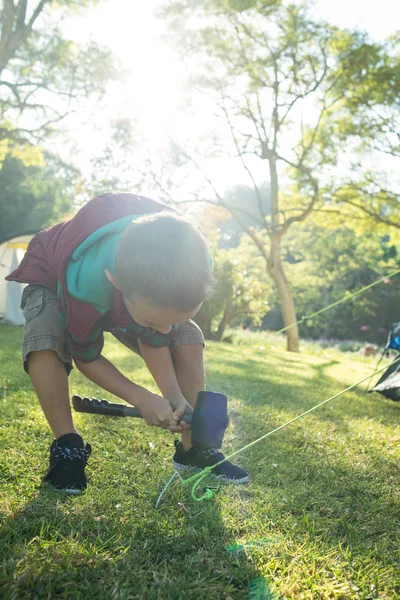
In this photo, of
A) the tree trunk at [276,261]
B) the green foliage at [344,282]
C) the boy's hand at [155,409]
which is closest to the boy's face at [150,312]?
the boy's hand at [155,409]

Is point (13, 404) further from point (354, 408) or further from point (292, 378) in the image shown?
point (292, 378)

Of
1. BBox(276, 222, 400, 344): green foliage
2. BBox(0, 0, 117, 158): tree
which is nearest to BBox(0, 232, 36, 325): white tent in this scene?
BBox(0, 0, 117, 158): tree

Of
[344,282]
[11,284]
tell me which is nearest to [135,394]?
[11,284]

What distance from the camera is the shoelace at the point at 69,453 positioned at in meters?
1.75

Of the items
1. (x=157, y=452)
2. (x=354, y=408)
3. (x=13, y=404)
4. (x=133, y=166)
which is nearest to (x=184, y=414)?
(x=157, y=452)

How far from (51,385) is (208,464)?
2.23 feet

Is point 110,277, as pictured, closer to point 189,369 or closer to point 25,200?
point 189,369

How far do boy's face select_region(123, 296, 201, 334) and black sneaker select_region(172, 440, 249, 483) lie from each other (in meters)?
0.65

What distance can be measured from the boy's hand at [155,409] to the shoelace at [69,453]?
0.29 m

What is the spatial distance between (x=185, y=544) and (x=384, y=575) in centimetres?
53

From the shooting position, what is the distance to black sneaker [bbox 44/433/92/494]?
1.70m

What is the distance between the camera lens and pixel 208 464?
1956mm

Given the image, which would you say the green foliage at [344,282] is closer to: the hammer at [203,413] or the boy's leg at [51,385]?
the hammer at [203,413]

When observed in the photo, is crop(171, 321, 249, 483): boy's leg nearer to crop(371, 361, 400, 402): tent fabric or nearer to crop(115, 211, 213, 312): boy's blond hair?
crop(115, 211, 213, 312): boy's blond hair
